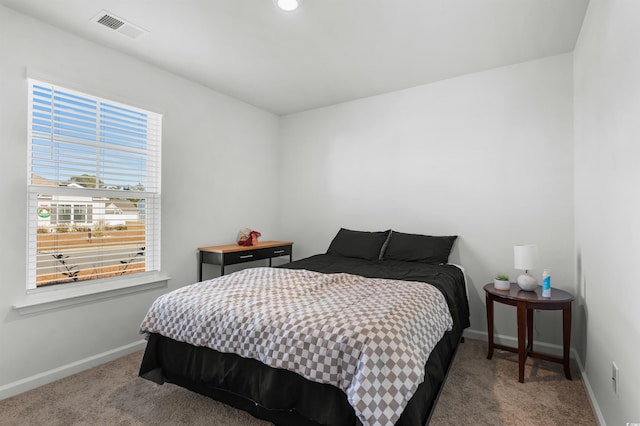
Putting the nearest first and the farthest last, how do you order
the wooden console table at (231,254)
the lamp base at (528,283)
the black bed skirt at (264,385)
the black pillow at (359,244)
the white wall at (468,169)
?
the black bed skirt at (264,385) < the lamp base at (528,283) < the white wall at (468,169) < the wooden console table at (231,254) < the black pillow at (359,244)

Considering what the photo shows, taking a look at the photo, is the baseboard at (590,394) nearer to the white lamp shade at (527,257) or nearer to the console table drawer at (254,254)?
the white lamp shade at (527,257)

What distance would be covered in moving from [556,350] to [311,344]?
2.47m

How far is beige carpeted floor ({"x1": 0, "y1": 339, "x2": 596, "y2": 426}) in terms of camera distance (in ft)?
6.12

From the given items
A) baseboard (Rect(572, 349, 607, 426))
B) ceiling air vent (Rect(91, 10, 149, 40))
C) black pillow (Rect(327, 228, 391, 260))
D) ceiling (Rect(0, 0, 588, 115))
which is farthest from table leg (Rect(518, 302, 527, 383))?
ceiling air vent (Rect(91, 10, 149, 40))

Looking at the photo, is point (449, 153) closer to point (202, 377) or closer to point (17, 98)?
point (202, 377)

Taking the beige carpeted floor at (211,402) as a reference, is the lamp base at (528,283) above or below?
above

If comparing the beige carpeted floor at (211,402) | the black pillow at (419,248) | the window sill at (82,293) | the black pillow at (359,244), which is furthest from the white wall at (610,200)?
the window sill at (82,293)

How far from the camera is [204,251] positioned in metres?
3.37

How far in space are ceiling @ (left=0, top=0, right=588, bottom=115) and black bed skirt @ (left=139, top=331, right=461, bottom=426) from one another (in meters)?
2.13

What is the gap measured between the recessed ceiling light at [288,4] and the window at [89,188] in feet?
5.31

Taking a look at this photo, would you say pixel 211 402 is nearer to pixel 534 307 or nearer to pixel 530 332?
pixel 534 307

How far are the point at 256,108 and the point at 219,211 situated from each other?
1.42 m

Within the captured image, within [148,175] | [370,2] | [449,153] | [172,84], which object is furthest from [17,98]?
[449,153]

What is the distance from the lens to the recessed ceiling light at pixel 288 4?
6.77 ft
